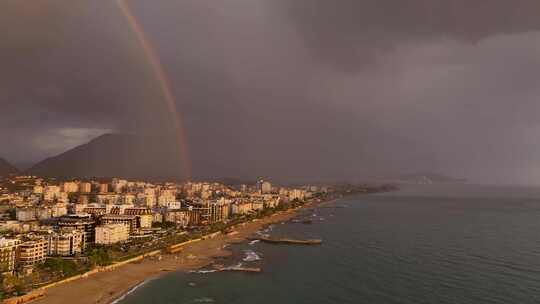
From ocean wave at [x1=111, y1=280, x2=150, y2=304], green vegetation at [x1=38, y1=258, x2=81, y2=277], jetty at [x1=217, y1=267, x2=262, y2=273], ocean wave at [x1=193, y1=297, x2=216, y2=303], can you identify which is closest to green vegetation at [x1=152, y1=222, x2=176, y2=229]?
green vegetation at [x1=38, y1=258, x2=81, y2=277]

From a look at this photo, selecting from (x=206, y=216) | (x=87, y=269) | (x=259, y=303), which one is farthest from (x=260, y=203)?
(x=259, y=303)

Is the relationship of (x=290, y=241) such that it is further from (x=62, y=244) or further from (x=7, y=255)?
(x=7, y=255)

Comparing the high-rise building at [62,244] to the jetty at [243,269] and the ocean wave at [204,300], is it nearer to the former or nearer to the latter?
the jetty at [243,269]

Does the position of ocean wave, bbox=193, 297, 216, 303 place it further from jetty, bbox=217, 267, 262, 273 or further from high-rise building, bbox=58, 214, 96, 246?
high-rise building, bbox=58, 214, 96, 246

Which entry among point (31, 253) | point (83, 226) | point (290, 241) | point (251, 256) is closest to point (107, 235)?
point (83, 226)

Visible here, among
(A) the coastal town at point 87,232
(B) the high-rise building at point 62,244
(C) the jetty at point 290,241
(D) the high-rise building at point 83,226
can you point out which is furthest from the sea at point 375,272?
(D) the high-rise building at point 83,226

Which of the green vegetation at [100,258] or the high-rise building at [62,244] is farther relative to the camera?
the high-rise building at [62,244]
